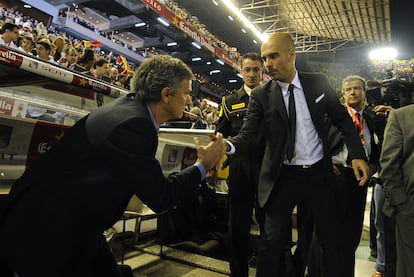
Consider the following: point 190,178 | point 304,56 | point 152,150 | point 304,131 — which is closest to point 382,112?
point 304,131

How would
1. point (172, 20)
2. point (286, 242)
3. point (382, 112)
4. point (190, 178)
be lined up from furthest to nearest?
point (172, 20)
point (382, 112)
point (286, 242)
point (190, 178)

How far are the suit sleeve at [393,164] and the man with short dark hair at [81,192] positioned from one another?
53.4 inches

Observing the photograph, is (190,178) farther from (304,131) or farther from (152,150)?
(304,131)

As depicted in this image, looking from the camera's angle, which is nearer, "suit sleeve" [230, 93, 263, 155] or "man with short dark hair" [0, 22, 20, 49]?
"suit sleeve" [230, 93, 263, 155]

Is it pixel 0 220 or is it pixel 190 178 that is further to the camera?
pixel 190 178

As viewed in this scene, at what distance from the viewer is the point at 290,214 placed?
1.79 meters

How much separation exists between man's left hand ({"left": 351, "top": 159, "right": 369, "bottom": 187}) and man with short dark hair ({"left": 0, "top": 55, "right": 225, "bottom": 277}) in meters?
1.01

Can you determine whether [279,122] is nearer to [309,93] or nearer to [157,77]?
[309,93]

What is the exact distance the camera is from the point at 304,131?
1868 millimetres

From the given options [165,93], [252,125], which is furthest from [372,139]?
[165,93]

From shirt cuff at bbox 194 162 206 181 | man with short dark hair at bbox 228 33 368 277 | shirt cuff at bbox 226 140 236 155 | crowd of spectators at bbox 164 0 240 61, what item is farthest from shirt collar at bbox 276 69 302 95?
crowd of spectators at bbox 164 0 240 61

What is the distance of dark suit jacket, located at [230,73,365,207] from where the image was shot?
1.81 m

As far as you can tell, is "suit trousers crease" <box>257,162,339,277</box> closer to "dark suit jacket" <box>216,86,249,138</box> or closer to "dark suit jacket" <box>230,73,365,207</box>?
"dark suit jacket" <box>230,73,365,207</box>

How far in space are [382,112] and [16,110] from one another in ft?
8.27
